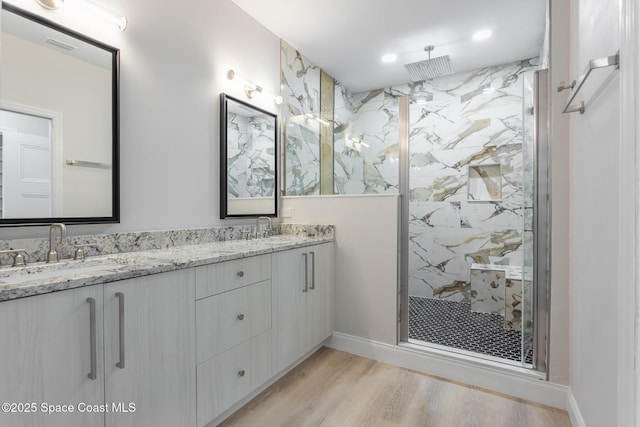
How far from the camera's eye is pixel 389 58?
3.13m

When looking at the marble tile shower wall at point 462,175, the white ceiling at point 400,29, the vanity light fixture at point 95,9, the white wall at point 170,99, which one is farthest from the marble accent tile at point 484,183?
the vanity light fixture at point 95,9

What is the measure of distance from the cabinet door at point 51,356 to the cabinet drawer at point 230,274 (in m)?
0.43

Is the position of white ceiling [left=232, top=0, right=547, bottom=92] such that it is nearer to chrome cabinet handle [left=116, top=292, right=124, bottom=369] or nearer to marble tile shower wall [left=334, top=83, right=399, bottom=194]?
marble tile shower wall [left=334, top=83, right=399, bottom=194]

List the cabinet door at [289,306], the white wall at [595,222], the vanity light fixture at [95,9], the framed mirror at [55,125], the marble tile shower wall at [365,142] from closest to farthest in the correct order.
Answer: the white wall at [595,222]
the framed mirror at [55,125]
the vanity light fixture at [95,9]
the cabinet door at [289,306]
the marble tile shower wall at [365,142]

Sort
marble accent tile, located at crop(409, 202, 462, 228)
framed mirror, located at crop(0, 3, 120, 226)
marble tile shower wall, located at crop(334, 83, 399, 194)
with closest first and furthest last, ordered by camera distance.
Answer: framed mirror, located at crop(0, 3, 120, 226), marble tile shower wall, located at crop(334, 83, 399, 194), marble accent tile, located at crop(409, 202, 462, 228)

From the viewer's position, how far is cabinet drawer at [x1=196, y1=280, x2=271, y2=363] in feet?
4.66

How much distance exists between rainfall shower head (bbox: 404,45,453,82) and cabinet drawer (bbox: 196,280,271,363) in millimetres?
2407

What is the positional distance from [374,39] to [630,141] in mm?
2412

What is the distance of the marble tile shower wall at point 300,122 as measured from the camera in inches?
112

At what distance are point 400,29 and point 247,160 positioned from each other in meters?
1.68

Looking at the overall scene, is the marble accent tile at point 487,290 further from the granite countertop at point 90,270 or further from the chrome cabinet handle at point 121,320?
the chrome cabinet handle at point 121,320

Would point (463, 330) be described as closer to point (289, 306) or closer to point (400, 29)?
point (289, 306)

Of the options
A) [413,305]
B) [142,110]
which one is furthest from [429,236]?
[142,110]

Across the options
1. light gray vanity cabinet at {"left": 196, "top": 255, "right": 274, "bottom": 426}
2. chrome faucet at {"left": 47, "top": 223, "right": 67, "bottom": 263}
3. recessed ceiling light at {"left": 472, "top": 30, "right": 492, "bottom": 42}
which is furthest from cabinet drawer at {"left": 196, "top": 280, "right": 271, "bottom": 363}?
recessed ceiling light at {"left": 472, "top": 30, "right": 492, "bottom": 42}
